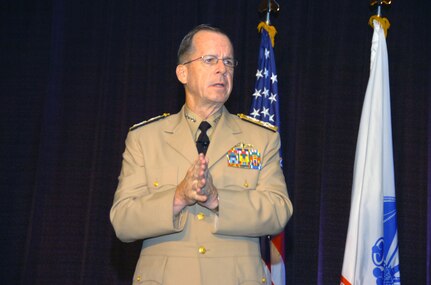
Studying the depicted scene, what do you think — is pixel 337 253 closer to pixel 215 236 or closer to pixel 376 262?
pixel 376 262

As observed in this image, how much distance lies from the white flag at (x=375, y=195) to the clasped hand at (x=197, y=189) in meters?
1.59

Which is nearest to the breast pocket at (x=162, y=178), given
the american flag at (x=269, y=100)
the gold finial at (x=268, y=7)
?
the american flag at (x=269, y=100)

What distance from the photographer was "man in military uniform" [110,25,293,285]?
7.03 feet

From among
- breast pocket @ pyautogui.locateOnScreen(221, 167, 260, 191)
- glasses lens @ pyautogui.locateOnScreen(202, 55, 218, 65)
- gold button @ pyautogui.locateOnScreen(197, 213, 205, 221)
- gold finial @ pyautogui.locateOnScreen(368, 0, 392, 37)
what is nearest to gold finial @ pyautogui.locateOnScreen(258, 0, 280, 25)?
gold finial @ pyautogui.locateOnScreen(368, 0, 392, 37)

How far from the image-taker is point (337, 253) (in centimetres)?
397

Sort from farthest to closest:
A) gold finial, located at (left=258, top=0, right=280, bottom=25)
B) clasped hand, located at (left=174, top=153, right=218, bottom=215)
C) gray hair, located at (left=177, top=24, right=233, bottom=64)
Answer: gold finial, located at (left=258, top=0, right=280, bottom=25), gray hair, located at (left=177, top=24, right=233, bottom=64), clasped hand, located at (left=174, top=153, right=218, bottom=215)

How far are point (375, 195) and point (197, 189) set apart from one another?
180 cm

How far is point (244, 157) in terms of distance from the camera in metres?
2.39

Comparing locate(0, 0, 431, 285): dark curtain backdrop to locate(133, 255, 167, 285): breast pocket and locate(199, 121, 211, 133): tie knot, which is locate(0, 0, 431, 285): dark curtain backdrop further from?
locate(133, 255, 167, 285): breast pocket

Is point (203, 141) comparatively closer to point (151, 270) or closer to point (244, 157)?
point (244, 157)

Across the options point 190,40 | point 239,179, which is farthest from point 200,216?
point 190,40

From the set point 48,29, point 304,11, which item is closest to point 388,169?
point 304,11

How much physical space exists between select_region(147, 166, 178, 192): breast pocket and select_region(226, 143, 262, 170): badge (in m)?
0.22

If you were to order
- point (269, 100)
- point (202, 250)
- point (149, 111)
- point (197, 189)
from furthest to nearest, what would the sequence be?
point (149, 111) < point (269, 100) < point (202, 250) < point (197, 189)
